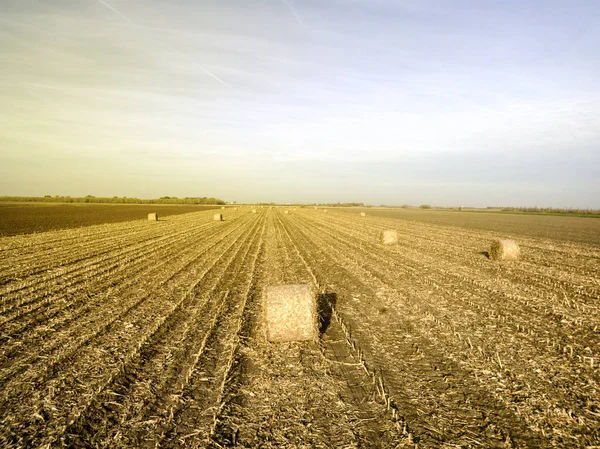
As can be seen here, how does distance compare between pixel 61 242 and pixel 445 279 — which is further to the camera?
pixel 61 242

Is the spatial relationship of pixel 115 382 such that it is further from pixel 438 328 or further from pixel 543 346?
pixel 543 346

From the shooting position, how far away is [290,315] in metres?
6.91

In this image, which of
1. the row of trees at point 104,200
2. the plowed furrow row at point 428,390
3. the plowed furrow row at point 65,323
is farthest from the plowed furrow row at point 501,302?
the row of trees at point 104,200

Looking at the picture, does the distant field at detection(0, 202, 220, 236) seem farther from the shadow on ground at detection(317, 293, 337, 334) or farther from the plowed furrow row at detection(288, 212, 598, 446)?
the plowed furrow row at detection(288, 212, 598, 446)

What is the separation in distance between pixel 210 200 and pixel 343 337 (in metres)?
140

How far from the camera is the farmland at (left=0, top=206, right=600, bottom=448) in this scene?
4.38 metres

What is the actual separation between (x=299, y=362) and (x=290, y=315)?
0.93m

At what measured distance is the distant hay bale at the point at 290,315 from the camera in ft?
22.6

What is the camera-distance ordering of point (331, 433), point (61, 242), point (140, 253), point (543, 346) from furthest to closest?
point (61, 242), point (140, 253), point (543, 346), point (331, 433)

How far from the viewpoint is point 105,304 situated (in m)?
9.20

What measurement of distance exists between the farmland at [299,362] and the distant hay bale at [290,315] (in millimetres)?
234

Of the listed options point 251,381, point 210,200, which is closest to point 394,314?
point 251,381

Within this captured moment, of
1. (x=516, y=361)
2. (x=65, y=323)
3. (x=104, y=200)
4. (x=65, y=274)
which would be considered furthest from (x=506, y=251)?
(x=104, y=200)

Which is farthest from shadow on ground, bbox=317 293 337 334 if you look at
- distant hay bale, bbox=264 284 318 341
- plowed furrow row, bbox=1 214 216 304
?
plowed furrow row, bbox=1 214 216 304
